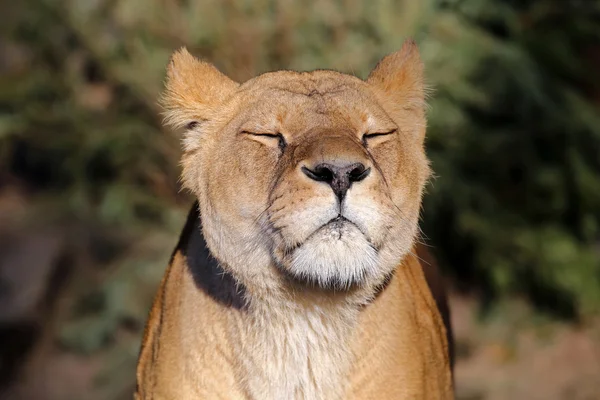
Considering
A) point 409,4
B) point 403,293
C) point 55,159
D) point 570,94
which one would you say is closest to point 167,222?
point 55,159

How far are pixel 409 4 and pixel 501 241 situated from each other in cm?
192

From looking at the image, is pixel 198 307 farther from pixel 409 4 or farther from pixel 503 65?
pixel 503 65

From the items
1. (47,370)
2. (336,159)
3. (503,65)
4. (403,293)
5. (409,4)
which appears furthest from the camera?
(503,65)

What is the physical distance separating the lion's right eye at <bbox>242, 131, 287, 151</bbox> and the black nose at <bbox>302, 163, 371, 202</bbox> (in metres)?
0.24

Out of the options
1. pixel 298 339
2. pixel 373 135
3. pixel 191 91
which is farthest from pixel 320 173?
pixel 191 91

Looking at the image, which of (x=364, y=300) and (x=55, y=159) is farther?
(x=55, y=159)

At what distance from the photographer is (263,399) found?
124 inches

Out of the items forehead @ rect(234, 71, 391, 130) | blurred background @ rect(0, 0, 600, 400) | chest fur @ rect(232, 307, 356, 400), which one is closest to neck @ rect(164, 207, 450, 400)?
chest fur @ rect(232, 307, 356, 400)

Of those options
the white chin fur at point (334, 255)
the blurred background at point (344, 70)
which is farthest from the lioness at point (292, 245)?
the blurred background at point (344, 70)

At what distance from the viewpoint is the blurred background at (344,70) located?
694 centimetres

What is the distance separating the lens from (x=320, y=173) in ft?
9.47

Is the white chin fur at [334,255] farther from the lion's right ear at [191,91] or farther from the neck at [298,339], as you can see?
the lion's right ear at [191,91]

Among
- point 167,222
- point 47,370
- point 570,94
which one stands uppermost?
point 570,94

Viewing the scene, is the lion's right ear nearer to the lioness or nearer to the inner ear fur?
the lioness
